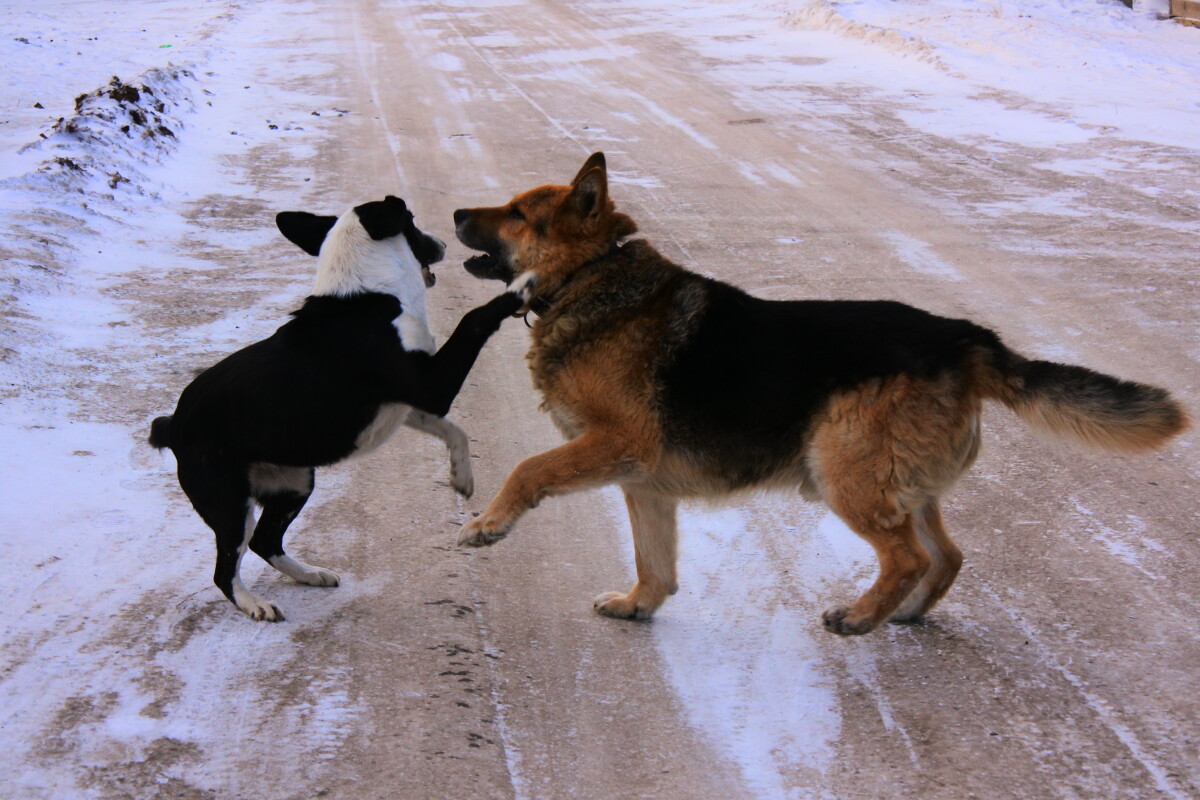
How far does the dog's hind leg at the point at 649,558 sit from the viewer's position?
4594 millimetres

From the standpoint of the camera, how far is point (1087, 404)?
407cm

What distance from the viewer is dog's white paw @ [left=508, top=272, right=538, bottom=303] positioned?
193 inches

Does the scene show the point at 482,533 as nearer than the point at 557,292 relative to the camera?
Yes

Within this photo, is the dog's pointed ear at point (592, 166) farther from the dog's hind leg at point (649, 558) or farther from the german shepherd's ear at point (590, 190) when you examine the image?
the dog's hind leg at point (649, 558)

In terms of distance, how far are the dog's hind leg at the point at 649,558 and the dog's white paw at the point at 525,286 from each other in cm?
100

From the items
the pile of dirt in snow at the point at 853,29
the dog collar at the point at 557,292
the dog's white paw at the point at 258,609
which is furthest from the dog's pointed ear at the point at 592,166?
the pile of dirt in snow at the point at 853,29

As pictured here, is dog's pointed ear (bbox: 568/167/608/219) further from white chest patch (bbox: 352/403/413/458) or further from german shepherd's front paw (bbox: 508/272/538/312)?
white chest patch (bbox: 352/403/413/458)

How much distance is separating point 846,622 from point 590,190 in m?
2.11

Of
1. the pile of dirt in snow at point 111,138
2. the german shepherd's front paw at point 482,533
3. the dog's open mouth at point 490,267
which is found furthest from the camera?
the pile of dirt in snow at point 111,138

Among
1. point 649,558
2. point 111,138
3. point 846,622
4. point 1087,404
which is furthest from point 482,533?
point 111,138

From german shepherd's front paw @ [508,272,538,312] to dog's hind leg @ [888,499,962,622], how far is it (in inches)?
75.4

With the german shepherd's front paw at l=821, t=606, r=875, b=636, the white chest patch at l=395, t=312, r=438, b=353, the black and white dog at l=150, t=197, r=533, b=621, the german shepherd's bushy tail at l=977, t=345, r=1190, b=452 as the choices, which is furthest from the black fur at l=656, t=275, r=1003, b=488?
the white chest patch at l=395, t=312, r=438, b=353

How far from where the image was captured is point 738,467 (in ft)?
14.3

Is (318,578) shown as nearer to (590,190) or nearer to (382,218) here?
(382,218)
